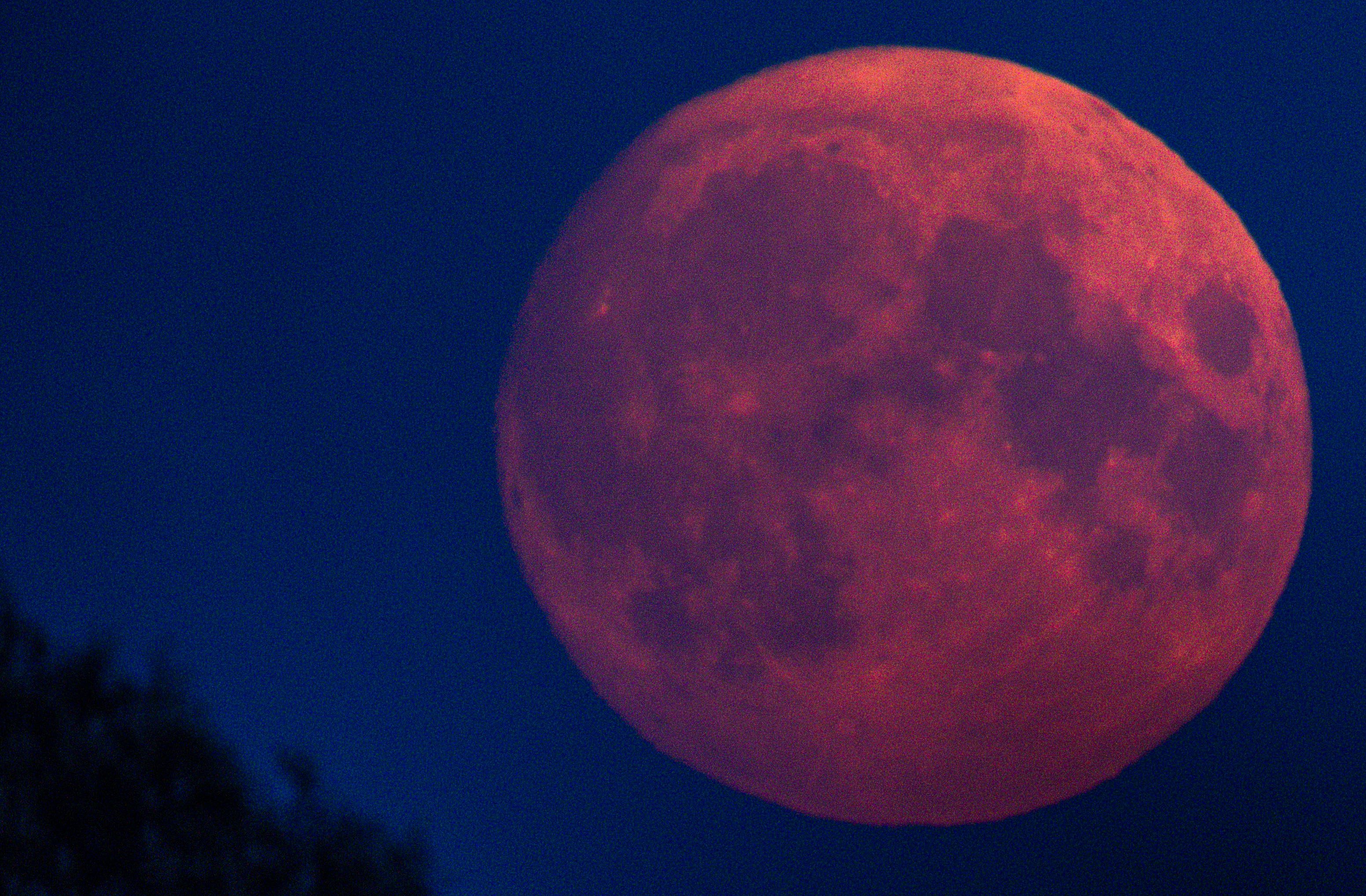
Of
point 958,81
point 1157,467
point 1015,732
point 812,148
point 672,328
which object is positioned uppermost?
point 958,81

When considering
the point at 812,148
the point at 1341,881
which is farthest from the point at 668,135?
the point at 1341,881

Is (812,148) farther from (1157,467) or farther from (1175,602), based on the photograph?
(1175,602)

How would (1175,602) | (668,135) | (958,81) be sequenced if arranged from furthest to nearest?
(668,135), (958,81), (1175,602)

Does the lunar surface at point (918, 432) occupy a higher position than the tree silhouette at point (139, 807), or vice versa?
the lunar surface at point (918, 432)

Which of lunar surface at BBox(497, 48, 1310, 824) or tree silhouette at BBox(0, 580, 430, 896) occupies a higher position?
lunar surface at BBox(497, 48, 1310, 824)
